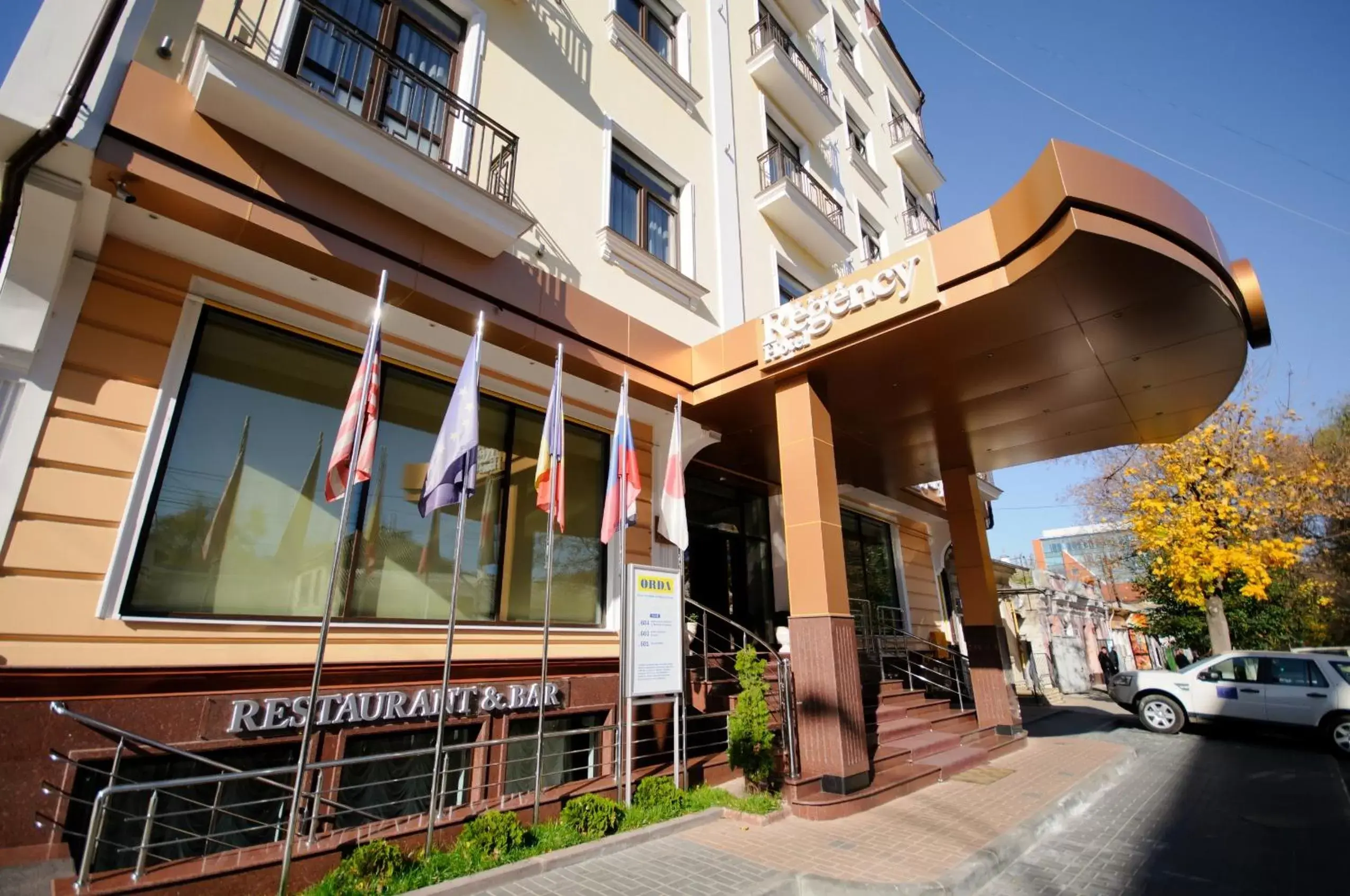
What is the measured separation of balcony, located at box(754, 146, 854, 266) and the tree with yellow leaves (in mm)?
10368

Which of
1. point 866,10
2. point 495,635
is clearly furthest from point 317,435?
point 866,10

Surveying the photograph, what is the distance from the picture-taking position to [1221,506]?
14.1m

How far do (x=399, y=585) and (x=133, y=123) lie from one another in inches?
164

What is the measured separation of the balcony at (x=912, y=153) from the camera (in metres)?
18.1

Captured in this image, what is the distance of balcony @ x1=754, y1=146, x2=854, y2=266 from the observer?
1095 centimetres

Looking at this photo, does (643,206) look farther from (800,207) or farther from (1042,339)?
(1042,339)

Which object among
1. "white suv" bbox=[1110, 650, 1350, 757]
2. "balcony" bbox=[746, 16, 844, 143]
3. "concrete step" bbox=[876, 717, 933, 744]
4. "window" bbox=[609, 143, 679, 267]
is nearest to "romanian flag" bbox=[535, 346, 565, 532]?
"window" bbox=[609, 143, 679, 267]

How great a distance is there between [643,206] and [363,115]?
4.14 meters

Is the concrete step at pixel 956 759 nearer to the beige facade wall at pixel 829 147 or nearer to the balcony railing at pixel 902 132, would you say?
the beige facade wall at pixel 829 147

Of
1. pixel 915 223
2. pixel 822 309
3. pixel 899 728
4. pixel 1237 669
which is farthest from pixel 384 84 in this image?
pixel 1237 669

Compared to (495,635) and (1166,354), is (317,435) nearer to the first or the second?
(495,635)

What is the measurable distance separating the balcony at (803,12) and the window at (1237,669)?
53.9ft

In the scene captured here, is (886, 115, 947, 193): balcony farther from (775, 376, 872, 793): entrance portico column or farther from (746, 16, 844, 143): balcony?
(775, 376, 872, 793): entrance portico column

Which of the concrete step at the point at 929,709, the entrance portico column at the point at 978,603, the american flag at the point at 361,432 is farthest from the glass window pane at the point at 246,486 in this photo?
the entrance portico column at the point at 978,603
